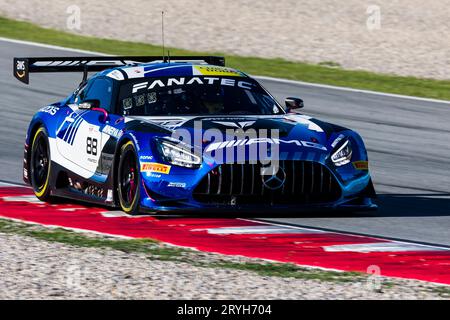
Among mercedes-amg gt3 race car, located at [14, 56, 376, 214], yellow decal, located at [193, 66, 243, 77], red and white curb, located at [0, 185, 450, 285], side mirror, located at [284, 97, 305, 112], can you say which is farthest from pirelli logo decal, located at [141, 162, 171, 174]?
side mirror, located at [284, 97, 305, 112]

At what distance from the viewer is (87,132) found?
1145cm

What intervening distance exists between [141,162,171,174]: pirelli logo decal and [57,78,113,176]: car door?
89cm

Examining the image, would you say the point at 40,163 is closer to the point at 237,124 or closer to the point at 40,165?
the point at 40,165

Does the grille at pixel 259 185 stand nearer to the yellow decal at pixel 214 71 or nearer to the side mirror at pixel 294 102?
the side mirror at pixel 294 102

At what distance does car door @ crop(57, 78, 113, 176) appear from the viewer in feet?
37.1

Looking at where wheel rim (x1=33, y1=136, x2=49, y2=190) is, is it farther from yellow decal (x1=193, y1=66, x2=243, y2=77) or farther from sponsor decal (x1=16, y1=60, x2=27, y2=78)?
yellow decal (x1=193, y1=66, x2=243, y2=77)

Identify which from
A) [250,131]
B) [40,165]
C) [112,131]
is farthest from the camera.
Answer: [40,165]

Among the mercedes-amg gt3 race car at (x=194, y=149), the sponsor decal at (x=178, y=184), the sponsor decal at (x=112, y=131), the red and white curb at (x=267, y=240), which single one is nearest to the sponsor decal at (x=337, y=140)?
the mercedes-amg gt3 race car at (x=194, y=149)

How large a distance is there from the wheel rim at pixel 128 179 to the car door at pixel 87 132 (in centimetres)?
47

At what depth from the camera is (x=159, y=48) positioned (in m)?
23.0

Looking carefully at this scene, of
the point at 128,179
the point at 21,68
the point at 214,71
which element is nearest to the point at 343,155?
the point at 214,71

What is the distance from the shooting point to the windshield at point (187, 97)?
11.2m

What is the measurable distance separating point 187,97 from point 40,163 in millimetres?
1844

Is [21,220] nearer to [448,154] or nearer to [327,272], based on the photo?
[327,272]
